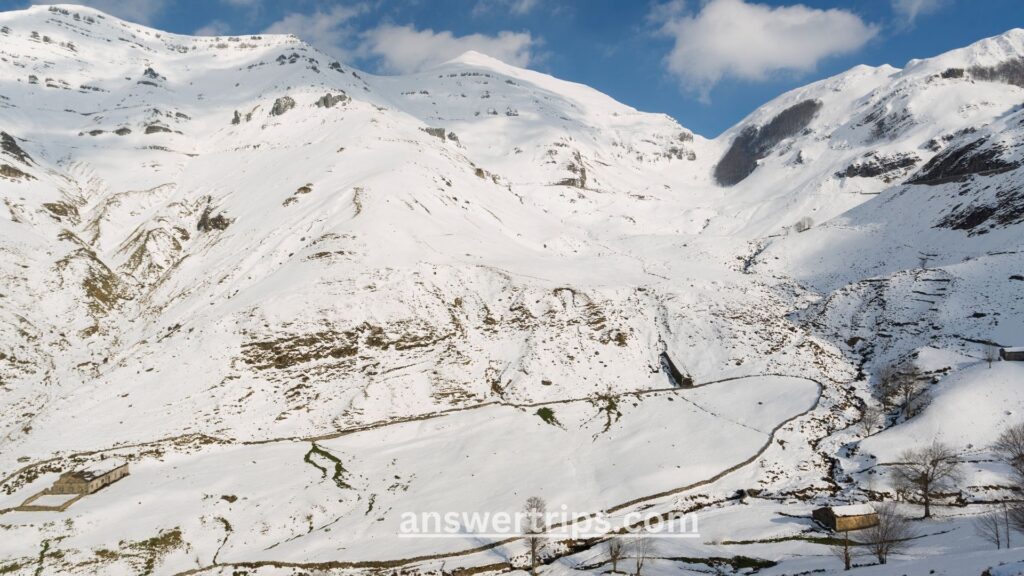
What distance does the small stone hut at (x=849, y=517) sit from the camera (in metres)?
30.6

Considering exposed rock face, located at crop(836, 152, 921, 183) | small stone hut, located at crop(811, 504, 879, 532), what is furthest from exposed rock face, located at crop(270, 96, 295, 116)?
small stone hut, located at crop(811, 504, 879, 532)

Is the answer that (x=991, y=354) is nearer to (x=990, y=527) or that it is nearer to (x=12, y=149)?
(x=990, y=527)

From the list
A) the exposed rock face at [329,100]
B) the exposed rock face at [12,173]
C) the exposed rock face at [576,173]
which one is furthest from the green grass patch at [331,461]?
the exposed rock face at [329,100]

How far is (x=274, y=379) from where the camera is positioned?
52250 millimetres

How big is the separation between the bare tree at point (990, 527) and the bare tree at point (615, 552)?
1795 centimetres

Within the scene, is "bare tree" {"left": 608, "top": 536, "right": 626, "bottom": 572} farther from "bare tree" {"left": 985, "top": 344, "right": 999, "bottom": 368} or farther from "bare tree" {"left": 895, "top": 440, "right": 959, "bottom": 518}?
"bare tree" {"left": 985, "top": 344, "right": 999, "bottom": 368}

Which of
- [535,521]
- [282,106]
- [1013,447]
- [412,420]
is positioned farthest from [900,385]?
[282,106]

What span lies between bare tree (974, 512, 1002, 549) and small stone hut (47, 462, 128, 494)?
5536cm

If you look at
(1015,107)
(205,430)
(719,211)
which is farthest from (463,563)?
(1015,107)

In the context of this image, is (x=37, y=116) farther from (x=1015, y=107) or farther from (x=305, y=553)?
(x=1015, y=107)

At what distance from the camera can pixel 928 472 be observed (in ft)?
114

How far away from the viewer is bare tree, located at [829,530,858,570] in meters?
26.0

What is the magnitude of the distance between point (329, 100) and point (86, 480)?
126 m

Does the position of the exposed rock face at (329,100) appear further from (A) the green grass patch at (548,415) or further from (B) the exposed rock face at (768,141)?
(B) the exposed rock face at (768,141)
